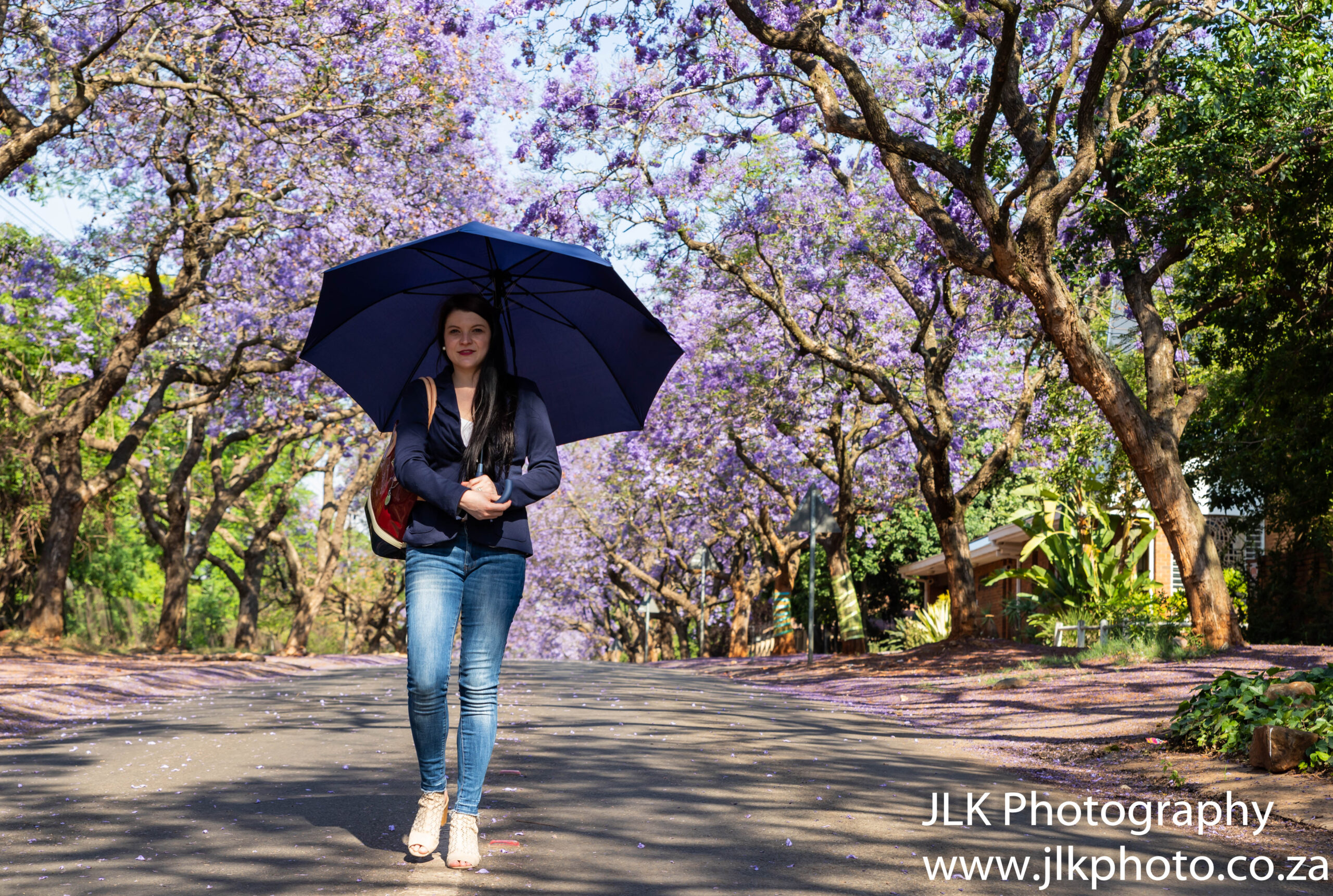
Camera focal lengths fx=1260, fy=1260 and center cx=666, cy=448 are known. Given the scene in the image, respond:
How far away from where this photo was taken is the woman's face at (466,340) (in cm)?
464

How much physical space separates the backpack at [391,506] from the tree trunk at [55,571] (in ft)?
50.3

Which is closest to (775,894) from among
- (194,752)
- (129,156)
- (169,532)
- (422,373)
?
(422,373)

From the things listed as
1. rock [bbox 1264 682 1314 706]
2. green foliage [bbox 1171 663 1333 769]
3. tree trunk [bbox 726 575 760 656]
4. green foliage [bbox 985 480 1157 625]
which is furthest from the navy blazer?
tree trunk [bbox 726 575 760 656]

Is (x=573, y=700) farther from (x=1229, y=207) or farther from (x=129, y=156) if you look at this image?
(x=129, y=156)

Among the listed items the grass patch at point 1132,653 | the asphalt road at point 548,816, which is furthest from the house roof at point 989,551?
the asphalt road at point 548,816

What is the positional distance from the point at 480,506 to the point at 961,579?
1487 cm

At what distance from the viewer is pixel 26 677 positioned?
1250 cm

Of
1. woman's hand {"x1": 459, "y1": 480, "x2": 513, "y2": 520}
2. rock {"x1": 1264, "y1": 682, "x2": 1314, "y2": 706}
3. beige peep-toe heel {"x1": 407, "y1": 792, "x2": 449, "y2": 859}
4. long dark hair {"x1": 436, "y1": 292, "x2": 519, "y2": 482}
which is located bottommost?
beige peep-toe heel {"x1": 407, "y1": 792, "x2": 449, "y2": 859}

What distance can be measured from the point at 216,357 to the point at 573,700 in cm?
1360

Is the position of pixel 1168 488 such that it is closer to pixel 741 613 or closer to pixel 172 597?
pixel 172 597

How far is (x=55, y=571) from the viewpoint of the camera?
1786cm

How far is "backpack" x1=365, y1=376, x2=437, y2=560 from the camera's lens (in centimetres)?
444

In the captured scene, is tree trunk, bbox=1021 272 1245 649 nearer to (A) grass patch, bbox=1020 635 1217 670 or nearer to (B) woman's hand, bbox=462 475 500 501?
(A) grass patch, bbox=1020 635 1217 670

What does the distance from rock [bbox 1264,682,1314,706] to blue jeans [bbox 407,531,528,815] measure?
467 centimetres
